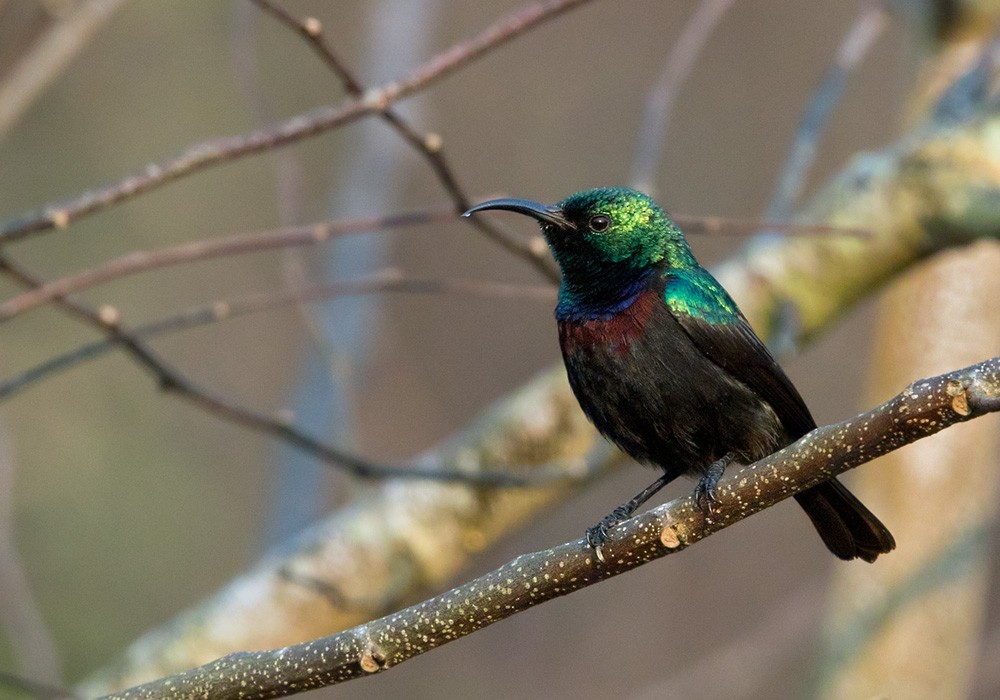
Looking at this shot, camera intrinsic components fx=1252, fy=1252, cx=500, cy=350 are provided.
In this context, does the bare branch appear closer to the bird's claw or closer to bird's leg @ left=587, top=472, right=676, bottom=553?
bird's leg @ left=587, top=472, right=676, bottom=553

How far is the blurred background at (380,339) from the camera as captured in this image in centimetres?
834

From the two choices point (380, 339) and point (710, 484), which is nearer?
point (710, 484)

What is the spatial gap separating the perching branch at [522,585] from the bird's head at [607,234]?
1.16 meters

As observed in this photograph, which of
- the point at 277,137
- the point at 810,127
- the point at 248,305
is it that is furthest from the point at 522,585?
the point at 810,127

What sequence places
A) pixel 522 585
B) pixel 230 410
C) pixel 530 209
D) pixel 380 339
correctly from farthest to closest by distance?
pixel 380 339, pixel 230 410, pixel 530 209, pixel 522 585

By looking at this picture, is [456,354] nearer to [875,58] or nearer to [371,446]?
[371,446]

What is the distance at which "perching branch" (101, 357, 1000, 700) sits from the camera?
7.29ft

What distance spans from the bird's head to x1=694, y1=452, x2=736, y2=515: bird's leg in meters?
0.59

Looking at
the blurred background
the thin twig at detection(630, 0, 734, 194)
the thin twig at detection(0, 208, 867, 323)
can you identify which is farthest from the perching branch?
the blurred background

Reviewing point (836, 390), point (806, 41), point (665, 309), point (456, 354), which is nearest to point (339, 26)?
point (456, 354)

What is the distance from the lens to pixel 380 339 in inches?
308

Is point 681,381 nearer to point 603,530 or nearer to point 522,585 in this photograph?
point 603,530

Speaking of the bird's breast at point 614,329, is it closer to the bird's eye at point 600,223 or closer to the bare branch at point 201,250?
the bird's eye at point 600,223

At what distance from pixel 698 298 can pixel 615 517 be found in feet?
2.08
